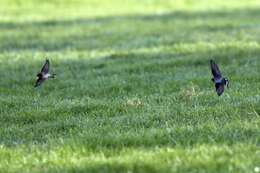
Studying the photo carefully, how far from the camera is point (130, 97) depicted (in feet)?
45.4

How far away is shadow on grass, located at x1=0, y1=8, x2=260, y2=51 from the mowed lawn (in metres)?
0.05

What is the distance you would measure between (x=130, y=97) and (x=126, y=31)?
1440 cm

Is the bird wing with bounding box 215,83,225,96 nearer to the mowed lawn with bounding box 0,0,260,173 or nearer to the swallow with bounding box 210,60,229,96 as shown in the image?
the swallow with bounding box 210,60,229,96

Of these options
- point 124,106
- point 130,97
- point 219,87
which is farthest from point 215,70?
point 130,97

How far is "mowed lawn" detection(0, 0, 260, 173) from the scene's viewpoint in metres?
8.80

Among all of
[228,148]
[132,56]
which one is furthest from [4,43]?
[228,148]

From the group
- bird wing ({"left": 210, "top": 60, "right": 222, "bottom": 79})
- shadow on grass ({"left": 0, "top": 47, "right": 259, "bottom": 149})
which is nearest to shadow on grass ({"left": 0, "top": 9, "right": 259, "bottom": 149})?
shadow on grass ({"left": 0, "top": 47, "right": 259, "bottom": 149})

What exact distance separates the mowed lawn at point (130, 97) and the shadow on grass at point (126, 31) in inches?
1.9

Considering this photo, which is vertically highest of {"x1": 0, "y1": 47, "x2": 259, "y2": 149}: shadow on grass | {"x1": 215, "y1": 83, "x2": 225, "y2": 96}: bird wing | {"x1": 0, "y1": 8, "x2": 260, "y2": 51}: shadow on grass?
{"x1": 0, "y1": 8, "x2": 260, "y2": 51}: shadow on grass

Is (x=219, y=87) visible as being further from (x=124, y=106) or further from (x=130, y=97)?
(x=130, y=97)

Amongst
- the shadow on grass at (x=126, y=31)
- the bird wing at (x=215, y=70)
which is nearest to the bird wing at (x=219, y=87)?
the bird wing at (x=215, y=70)

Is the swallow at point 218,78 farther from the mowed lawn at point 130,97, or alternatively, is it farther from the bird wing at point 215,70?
the mowed lawn at point 130,97

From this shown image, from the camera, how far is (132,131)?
10297 millimetres

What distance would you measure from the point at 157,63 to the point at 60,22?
1389 cm
